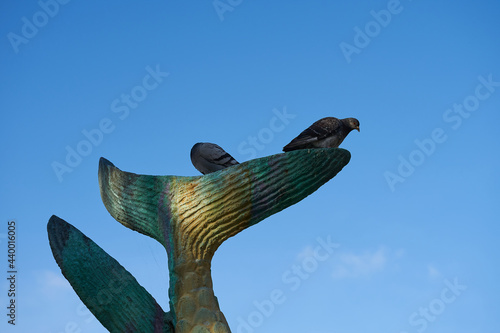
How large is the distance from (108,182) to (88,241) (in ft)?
1.40

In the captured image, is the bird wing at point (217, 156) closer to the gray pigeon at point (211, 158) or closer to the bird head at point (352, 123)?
the gray pigeon at point (211, 158)

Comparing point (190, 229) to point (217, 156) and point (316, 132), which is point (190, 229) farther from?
point (316, 132)

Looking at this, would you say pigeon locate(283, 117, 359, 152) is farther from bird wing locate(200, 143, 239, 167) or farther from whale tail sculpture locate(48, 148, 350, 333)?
bird wing locate(200, 143, 239, 167)

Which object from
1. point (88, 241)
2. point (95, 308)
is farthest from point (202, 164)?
point (95, 308)

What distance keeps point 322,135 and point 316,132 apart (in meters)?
0.05

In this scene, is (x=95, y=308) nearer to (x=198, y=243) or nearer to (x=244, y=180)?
(x=198, y=243)

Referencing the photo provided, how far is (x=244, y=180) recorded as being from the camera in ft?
13.3

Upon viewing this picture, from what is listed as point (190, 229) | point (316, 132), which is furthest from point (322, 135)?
point (190, 229)

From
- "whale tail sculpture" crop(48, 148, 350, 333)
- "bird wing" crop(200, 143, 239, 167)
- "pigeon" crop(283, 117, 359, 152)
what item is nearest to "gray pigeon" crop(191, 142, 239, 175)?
"bird wing" crop(200, 143, 239, 167)

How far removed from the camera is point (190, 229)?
4168 millimetres

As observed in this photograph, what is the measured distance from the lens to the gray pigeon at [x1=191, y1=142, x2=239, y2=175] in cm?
464

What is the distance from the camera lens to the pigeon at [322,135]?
14.4 feet

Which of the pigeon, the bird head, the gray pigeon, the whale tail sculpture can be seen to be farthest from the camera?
the bird head

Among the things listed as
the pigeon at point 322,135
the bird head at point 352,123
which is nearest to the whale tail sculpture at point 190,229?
the pigeon at point 322,135
